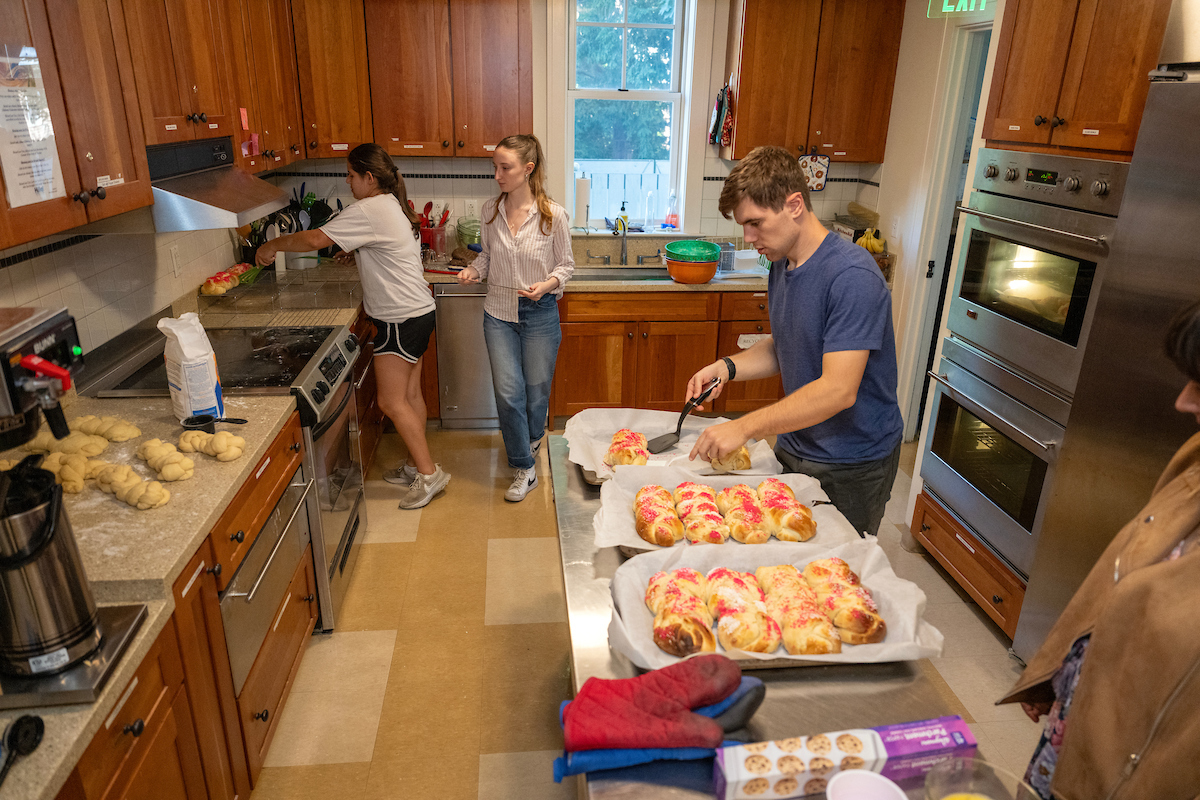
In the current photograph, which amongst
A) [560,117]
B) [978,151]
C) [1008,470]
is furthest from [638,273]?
[1008,470]

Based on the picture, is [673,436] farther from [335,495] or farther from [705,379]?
[335,495]

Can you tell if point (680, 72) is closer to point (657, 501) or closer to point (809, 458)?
point (809, 458)

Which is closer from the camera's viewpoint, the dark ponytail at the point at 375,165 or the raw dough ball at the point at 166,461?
the raw dough ball at the point at 166,461

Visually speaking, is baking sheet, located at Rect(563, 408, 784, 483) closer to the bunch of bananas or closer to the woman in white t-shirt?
the woman in white t-shirt

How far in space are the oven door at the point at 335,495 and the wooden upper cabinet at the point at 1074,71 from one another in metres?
2.49

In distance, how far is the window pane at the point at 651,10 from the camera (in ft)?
14.3

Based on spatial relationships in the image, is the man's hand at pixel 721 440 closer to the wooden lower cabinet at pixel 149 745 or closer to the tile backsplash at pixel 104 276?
the wooden lower cabinet at pixel 149 745

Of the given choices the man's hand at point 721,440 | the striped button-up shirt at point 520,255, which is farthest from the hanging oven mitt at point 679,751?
the striped button-up shirt at point 520,255

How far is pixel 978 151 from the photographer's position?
2.79m

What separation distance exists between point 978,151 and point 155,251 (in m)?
3.08

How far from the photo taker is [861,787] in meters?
0.97

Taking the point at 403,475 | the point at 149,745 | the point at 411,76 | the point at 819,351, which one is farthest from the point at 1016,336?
the point at 411,76

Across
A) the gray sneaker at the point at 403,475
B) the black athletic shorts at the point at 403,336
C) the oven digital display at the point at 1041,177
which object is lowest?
the gray sneaker at the point at 403,475

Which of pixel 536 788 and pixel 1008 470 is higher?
pixel 1008 470
